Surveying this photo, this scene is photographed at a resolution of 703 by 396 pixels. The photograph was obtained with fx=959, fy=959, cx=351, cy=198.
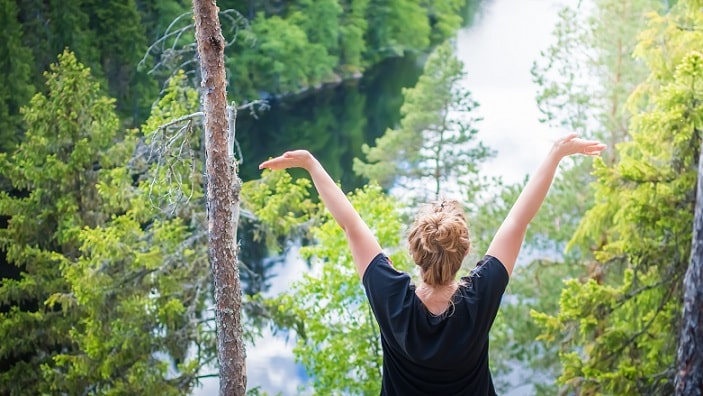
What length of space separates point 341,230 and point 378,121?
1746 centimetres

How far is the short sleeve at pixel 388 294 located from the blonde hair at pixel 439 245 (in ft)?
0.20

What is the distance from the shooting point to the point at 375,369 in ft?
40.9

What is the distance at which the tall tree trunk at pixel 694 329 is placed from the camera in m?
5.09

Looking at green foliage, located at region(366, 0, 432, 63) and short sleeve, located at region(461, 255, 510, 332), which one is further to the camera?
green foliage, located at region(366, 0, 432, 63)

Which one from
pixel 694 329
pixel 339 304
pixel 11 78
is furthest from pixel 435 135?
pixel 694 329

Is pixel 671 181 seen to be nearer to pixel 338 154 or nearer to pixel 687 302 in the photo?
pixel 687 302

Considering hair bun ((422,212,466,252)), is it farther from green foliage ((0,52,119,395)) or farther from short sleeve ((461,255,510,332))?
green foliage ((0,52,119,395))

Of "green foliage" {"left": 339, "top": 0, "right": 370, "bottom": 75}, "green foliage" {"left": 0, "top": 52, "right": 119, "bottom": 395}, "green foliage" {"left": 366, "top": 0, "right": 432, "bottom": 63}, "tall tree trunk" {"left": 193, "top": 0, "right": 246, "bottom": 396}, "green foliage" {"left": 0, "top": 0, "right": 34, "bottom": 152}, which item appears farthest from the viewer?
"green foliage" {"left": 366, "top": 0, "right": 432, "bottom": 63}

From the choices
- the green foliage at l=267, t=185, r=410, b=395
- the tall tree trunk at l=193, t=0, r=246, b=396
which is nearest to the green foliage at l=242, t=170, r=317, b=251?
the green foliage at l=267, t=185, r=410, b=395

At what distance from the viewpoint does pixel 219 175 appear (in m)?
4.88

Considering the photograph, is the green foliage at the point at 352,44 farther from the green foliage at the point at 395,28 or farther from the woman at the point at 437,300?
the woman at the point at 437,300

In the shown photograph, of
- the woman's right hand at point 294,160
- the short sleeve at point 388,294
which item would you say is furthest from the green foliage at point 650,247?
the short sleeve at point 388,294

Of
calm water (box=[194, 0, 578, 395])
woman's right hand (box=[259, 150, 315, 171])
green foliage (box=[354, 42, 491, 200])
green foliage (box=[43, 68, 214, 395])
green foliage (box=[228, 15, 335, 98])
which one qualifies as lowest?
woman's right hand (box=[259, 150, 315, 171])

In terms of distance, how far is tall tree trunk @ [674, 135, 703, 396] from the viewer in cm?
509
